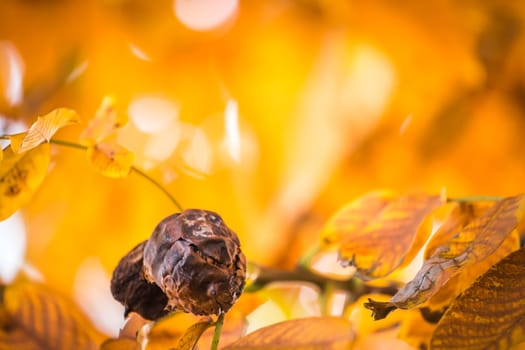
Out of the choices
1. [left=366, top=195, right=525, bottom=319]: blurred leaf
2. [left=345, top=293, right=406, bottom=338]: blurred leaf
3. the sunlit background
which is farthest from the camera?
the sunlit background

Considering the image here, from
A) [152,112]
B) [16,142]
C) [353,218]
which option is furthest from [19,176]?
[152,112]

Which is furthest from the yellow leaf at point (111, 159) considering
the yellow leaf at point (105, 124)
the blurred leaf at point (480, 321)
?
the blurred leaf at point (480, 321)

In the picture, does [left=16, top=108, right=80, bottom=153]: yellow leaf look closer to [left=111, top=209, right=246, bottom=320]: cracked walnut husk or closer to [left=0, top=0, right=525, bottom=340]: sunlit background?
[left=111, top=209, right=246, bottom=320]: cracked walnut husk

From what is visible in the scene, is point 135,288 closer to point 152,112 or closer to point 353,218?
point 353,218

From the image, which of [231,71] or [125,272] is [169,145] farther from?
[125,272]

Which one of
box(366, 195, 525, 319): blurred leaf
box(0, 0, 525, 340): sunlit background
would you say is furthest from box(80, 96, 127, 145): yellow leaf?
box(0, 0, 525, 340): sunlit background

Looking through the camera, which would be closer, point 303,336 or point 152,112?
point 303,336

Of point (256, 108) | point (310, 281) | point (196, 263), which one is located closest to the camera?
point (196, 263)
